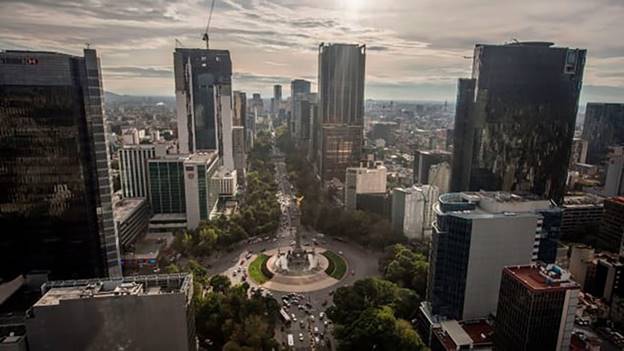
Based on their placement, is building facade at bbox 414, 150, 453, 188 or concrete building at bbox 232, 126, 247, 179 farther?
concrete building at bbox 232, 126, 247, 179

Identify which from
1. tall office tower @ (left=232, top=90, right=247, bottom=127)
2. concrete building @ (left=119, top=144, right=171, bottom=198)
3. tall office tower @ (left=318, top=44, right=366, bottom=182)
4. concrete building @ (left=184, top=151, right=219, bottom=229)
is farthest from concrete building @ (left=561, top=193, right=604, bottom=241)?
tall office tower @ (left=232, top=90, right=247, bottom=127)

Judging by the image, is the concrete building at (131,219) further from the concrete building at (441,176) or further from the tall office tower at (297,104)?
the tall office tower at (297,104)

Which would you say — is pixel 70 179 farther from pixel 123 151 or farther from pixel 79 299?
pixel 123 151

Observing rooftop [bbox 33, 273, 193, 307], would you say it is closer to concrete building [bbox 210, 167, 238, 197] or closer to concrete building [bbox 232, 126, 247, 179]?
concrete building [bbox 210, 167, 238, 197]

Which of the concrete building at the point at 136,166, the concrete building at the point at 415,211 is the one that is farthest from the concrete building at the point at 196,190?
the concrete building at the point at 415,211

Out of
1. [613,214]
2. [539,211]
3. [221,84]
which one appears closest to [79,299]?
[539,211]
